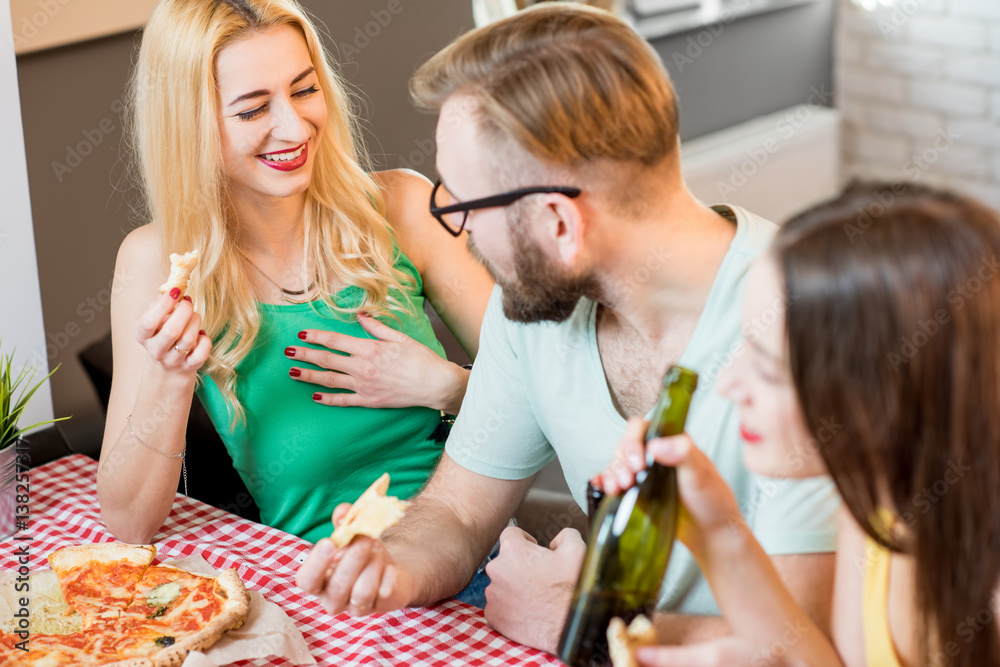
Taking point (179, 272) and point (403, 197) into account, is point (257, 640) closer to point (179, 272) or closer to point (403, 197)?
point (179, 272)

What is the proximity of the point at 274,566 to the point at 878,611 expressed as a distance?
78 centimetres

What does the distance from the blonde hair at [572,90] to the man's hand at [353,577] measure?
459 millimetres

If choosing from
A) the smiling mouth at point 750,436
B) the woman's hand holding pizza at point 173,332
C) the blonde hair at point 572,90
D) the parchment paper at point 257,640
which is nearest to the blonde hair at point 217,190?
the woman's hand holding pizza at point 173,332

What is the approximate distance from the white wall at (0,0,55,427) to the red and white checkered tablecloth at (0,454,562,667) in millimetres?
256

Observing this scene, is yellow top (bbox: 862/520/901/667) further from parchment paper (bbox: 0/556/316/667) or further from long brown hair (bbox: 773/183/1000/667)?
parchment paper (bbox: 0/556/316/667)

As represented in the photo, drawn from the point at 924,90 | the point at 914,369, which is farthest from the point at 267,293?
the point at 924,90

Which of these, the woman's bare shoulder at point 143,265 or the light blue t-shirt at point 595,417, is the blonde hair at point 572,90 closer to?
the light blue t-shirt at point 595,417

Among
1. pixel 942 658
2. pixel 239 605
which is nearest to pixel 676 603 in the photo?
pixel 942 658

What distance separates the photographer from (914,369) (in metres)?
0.73

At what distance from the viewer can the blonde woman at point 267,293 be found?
1.45 m

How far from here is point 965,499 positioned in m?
0.76

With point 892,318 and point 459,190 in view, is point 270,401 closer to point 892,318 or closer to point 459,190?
point 459,190

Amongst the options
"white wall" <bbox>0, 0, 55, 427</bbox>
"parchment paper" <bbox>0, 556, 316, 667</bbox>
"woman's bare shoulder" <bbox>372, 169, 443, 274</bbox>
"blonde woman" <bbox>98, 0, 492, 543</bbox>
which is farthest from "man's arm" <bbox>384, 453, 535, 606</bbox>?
"white wall" <bbox>0, 0, 55, 427</bbox>

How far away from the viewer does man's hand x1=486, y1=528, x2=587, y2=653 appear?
110 centimetres
